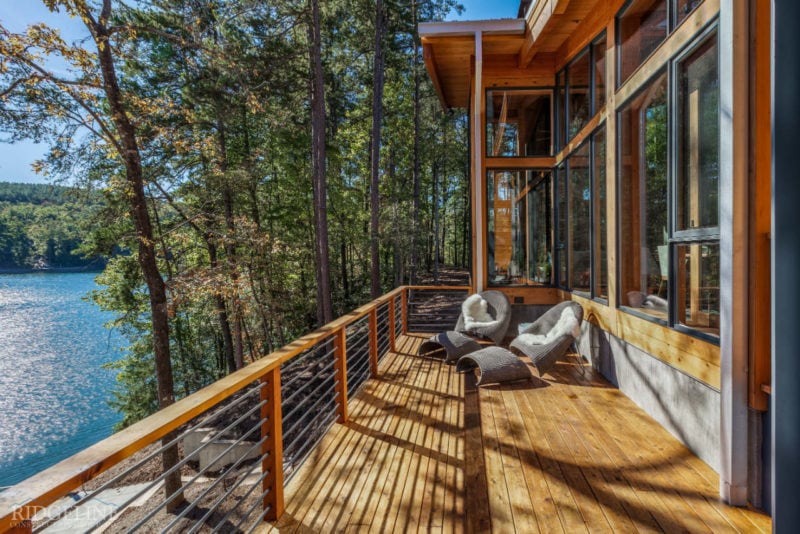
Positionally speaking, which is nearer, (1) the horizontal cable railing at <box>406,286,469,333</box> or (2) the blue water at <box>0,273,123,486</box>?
(1) the horizontal cable railing at <box>406,286,469,333</box>

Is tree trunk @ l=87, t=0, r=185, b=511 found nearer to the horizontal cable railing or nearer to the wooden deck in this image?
the wooden deck

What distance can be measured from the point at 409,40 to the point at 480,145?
26.0 feet

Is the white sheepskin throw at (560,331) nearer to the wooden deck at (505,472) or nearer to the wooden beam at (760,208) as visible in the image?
the wooden deck at (505,472)

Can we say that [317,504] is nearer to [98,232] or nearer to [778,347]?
[778,347]

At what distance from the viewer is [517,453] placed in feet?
8.87

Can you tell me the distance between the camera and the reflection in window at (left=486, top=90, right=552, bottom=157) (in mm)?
6410

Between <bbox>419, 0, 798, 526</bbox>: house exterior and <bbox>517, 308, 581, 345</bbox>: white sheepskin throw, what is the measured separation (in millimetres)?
288

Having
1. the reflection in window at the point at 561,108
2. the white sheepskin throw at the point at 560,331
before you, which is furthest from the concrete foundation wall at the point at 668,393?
the reflection in window at the point at 561,108

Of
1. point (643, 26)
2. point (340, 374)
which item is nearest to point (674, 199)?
point (643, 26)

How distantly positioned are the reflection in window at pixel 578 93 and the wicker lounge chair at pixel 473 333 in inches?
100

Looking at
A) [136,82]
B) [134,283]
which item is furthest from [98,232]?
[136,82]

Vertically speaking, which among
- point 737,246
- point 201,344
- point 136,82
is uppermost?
point 136,82

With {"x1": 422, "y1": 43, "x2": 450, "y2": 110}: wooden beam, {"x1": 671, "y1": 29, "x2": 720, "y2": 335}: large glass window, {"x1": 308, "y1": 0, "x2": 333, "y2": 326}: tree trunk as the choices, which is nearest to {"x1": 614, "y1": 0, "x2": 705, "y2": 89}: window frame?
{"x1": 671, "y1": 29, "x2": 720, "y2": 335}: large glass window

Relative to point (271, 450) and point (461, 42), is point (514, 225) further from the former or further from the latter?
point (271, 450)
